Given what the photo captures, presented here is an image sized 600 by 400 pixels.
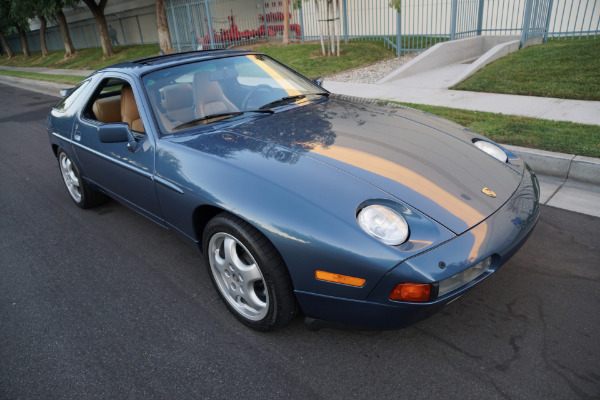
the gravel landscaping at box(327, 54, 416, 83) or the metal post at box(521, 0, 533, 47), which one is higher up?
the metal post at box(521, 0, 533, 47)

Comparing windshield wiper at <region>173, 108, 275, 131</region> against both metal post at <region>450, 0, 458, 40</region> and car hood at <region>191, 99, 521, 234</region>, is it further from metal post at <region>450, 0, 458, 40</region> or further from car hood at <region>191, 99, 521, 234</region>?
metal post at <region>450, 0, 458, 40</region>

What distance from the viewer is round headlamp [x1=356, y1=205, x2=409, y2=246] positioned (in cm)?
201

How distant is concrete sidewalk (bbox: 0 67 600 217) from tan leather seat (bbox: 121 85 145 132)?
352 cm

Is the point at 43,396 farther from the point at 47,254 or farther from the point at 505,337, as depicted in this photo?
the point at 505,337

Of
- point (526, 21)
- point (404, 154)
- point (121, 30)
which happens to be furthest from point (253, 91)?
point (121, 30)

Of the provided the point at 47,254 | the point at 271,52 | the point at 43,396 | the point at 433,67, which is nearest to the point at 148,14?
the point at 271,52

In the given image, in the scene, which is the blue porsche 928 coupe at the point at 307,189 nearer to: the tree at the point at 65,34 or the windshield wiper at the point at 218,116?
the windshield wiper at the point at 218,116

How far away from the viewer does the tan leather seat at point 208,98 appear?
3215mm

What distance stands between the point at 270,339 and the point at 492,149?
76.5 inches

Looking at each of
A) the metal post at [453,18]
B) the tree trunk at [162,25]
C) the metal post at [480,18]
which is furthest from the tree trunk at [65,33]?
the metal post at [480,18]

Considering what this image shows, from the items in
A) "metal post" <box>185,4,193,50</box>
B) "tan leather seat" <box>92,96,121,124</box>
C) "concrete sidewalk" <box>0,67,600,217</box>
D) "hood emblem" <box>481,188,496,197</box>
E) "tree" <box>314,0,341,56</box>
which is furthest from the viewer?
"metal post" <box>185,4,193,50</box>

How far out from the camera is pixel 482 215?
223 cm

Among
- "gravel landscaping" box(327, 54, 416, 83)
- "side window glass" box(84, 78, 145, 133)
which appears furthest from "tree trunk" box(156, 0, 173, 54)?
"side window glass" box(84, 78, 145, 133)

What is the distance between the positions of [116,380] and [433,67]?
390 inches
